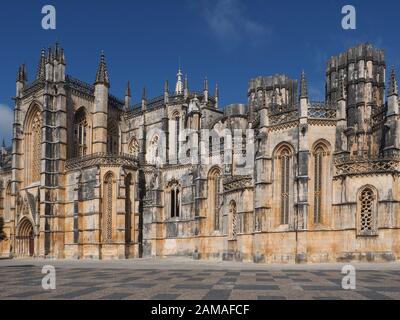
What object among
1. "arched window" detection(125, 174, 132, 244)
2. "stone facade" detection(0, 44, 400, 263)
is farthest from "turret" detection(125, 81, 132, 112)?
"arched window" detection(125, 174, 132, 244)

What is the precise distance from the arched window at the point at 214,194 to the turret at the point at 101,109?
15612 mm

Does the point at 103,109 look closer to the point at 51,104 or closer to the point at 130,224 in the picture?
the point at 51,104

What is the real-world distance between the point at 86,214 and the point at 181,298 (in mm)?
37229

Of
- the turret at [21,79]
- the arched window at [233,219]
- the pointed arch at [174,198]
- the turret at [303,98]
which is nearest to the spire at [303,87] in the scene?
the turret at [303,98]

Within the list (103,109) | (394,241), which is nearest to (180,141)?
(103,109)

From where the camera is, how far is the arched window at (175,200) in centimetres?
4938

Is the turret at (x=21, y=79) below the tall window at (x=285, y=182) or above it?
above

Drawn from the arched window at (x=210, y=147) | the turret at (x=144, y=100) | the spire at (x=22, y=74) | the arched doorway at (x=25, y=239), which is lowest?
the arched doorway at (x=25, y=239)

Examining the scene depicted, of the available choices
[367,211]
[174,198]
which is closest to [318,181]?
[367,211]

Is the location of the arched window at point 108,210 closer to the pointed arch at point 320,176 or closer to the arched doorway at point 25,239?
the arched doorway at point 25,239

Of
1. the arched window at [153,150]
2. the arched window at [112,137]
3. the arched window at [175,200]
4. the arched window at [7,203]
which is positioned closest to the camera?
the arched window at [175,200]

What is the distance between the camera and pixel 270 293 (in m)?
13.5

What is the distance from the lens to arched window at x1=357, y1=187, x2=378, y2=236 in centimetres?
3058
